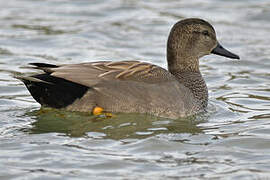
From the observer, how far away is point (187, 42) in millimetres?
9703

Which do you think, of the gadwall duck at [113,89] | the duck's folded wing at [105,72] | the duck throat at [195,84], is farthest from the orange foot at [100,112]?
the duck throat at [195,84]

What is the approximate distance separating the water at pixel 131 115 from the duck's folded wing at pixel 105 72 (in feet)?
1.67

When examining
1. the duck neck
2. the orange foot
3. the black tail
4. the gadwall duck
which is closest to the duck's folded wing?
the gadwall duck

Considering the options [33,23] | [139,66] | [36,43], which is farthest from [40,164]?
[33,23]

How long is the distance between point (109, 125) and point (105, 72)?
27.2 inches

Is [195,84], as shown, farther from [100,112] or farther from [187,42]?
[100,112]

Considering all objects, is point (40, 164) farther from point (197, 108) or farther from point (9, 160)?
point (197, 108)

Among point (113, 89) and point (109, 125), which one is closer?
point (109, 125)

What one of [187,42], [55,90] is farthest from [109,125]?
[187,42]

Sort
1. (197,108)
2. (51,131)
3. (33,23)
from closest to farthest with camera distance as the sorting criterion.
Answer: (51,131)
(197,108)
(33,23)

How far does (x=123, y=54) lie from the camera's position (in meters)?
13.2

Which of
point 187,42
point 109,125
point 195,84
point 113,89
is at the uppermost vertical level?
point 187,42

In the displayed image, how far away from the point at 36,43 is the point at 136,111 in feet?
18.0

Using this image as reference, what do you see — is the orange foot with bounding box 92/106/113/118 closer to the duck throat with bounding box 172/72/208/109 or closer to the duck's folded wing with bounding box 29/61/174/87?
the duck's folded wing with bounding box 29/61/174/87
